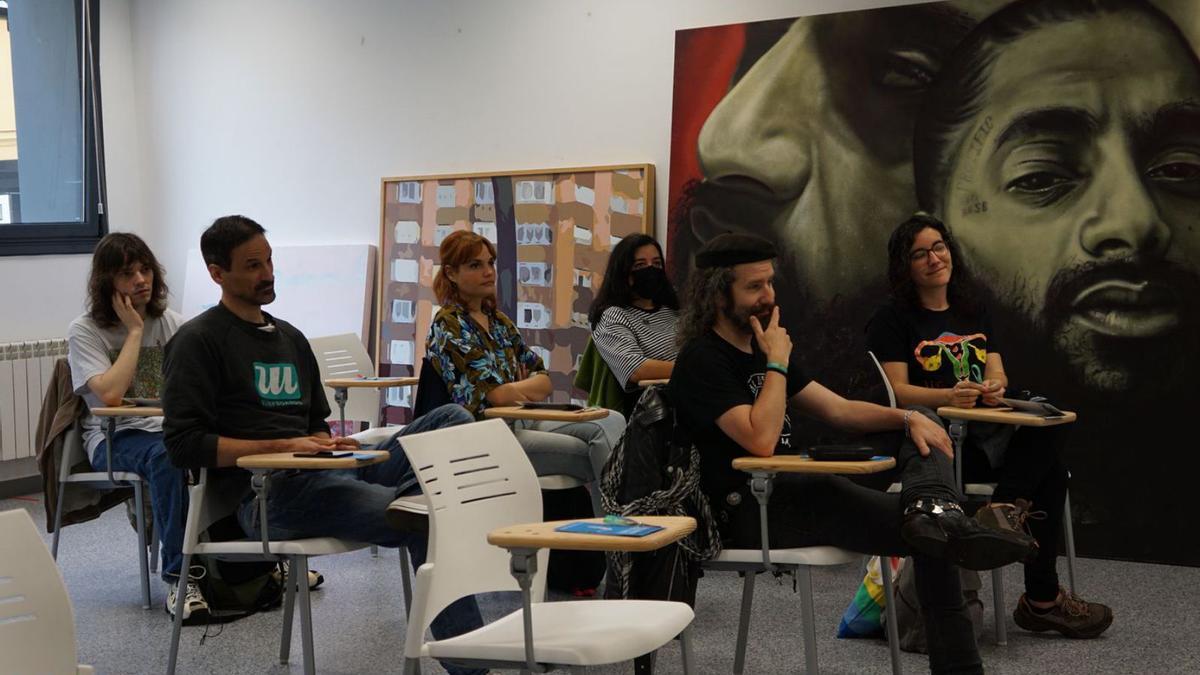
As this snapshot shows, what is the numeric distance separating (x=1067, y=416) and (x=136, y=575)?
11.6 feet

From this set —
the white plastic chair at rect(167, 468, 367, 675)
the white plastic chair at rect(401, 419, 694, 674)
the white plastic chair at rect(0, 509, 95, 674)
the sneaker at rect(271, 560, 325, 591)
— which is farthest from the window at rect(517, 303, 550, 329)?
the white plastic chair at rect(0, 509, 95, 674)

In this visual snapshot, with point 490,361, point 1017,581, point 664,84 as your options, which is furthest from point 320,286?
point 1017,581

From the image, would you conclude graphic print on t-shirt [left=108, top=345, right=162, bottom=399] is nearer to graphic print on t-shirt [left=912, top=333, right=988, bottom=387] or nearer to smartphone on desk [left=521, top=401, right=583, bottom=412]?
smartphone on desk [left=521, top=401, right=583, bottom=412]

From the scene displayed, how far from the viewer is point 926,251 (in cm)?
433

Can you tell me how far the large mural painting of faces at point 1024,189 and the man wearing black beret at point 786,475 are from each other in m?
2.03

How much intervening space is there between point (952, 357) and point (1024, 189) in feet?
4.04

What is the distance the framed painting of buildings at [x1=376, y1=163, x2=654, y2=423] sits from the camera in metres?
6.19

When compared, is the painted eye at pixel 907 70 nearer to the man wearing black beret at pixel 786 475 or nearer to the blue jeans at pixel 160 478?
the man wearing black beret at pixel 786 475

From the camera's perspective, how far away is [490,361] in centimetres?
457

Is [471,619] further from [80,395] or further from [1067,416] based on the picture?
[80,395]

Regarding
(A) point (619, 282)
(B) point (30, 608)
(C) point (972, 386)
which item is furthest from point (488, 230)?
(B) point (30, 608)

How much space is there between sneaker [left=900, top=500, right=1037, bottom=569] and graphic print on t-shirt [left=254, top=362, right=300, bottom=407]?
6.13ft

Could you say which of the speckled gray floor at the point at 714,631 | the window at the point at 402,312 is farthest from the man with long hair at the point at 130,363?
the window at the point at 402,312

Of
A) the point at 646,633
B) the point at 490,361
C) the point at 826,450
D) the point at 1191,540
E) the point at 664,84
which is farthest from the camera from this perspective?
the point at 664,84
